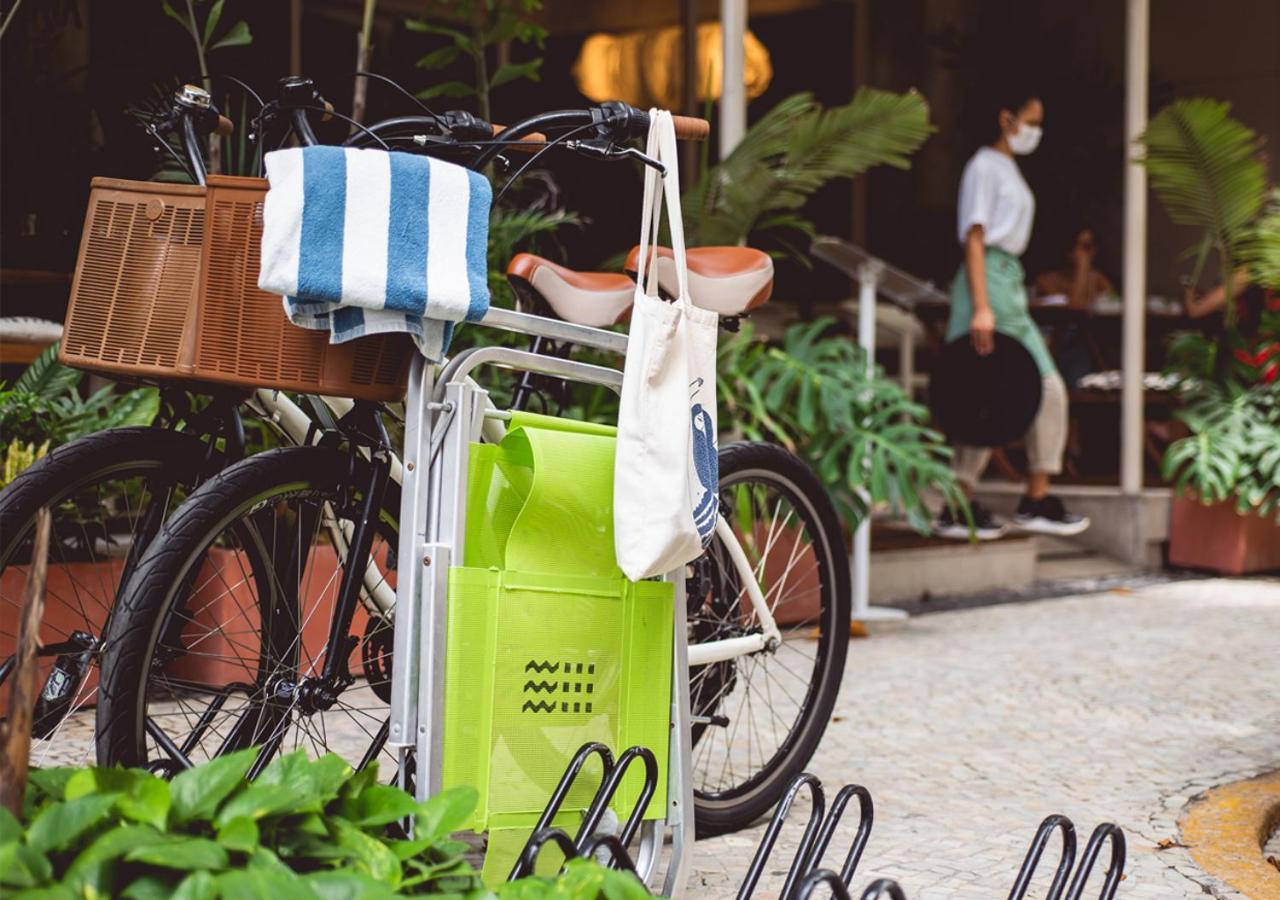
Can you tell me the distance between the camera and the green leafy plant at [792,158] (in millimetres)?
5637

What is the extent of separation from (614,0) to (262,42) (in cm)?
367

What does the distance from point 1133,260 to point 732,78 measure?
362 centimetres

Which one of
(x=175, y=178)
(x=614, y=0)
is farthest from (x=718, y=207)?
(x=614, y=0)

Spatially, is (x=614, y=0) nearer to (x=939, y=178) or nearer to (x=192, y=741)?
(x=939, y=178)

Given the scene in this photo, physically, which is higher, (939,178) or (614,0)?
(614,0)

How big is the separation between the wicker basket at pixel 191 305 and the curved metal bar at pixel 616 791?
68 cm

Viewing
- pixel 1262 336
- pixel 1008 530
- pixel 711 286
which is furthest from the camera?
pixel 1262 336

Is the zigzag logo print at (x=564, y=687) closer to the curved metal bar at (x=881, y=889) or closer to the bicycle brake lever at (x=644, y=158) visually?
the curved metal bar at (x=881, y=889)

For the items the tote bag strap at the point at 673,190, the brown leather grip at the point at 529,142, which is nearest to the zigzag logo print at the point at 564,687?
the tote bag strap at the point at 673,190

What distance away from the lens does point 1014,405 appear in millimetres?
6875

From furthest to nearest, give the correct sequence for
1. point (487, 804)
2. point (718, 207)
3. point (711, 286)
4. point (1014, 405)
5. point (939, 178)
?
point (939, 178) < point (1014, 405) < point (718, 207) < point (711, 286) < point (487, 804)

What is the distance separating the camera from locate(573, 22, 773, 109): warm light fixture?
10102 millimetres

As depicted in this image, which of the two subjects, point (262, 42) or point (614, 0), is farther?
point (614, 0)

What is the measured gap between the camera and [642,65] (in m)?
10.3
